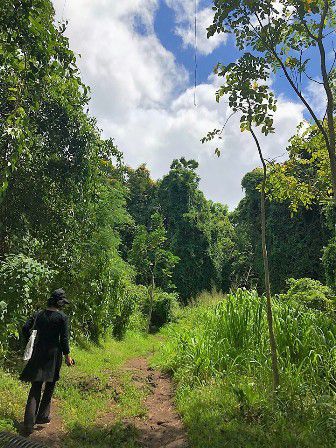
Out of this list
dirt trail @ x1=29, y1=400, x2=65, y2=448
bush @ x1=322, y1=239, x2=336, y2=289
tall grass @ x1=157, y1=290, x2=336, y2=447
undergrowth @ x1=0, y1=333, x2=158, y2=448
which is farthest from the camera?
bush @ x1=322, y1=239, x2=336, y2=289

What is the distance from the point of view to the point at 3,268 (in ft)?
19.5

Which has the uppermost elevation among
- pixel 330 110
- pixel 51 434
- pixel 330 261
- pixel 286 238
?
pixel 286 238

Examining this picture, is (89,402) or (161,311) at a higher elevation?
(161,311)

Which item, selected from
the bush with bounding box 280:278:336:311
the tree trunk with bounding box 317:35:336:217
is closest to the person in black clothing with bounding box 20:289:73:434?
the tree trunk with bounding box 317:35:336:217

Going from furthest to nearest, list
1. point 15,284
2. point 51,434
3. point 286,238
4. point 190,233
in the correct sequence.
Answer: point 190,233 → point 286,238 → point 15,284 → point 51,434

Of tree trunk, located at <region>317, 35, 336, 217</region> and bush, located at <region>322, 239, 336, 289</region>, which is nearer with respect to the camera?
tree trunk, located at <region>317, 35, 336, 217</region>

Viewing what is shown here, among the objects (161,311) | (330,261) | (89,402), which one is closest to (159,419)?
(89,402)

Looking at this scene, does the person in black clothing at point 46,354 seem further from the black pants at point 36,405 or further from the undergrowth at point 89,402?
the undergrowth at point 89,402

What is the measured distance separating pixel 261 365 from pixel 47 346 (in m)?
3.19

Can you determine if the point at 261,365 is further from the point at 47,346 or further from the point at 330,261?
the point at 330,261

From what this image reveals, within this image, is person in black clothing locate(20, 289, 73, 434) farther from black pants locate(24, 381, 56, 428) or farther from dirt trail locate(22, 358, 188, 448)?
dirt trail locate(22, 358, 188, 448)

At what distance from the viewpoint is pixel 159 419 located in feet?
17.8

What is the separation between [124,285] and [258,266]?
46.1 ft

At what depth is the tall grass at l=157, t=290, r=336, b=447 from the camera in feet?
14.6
